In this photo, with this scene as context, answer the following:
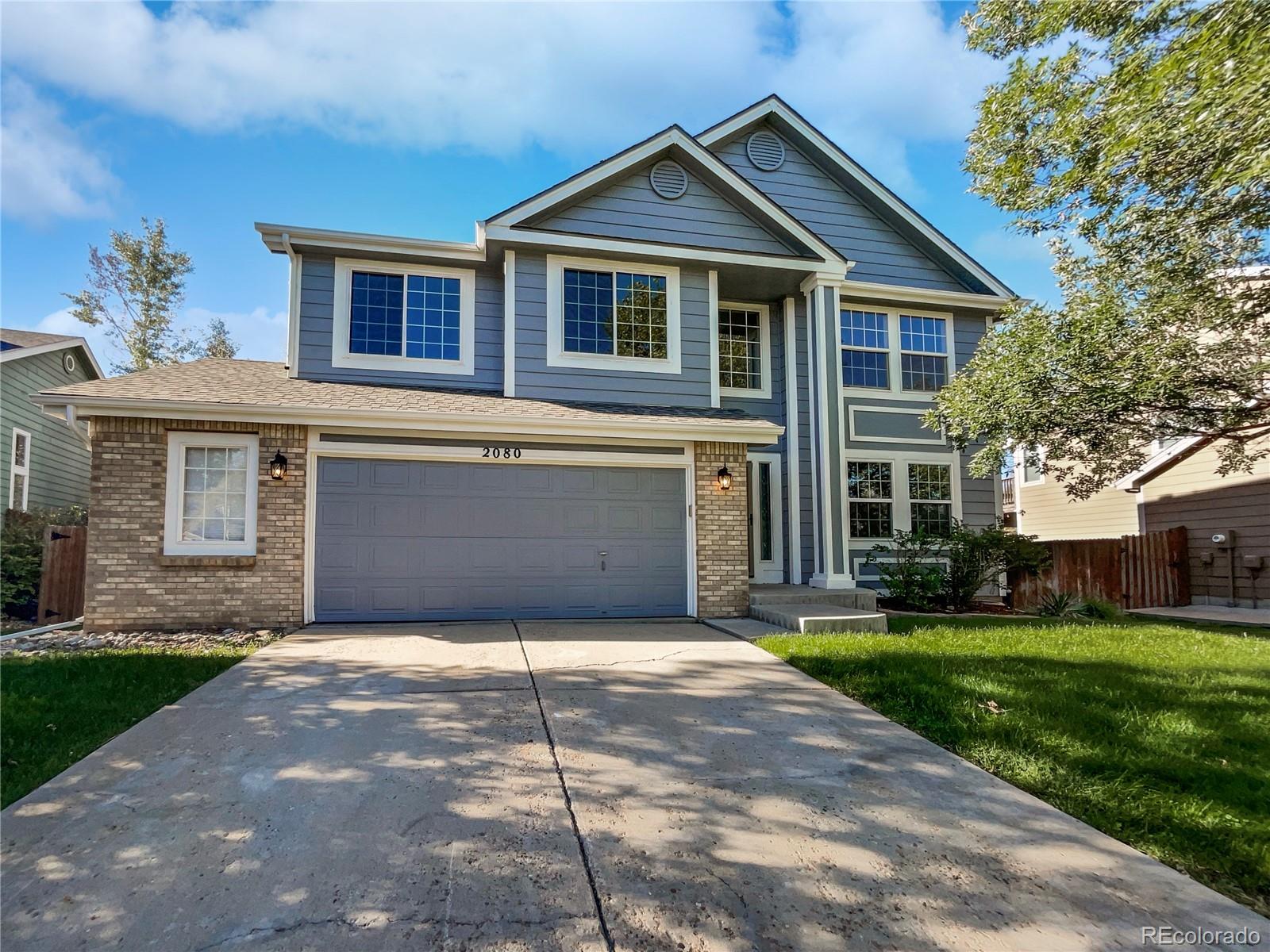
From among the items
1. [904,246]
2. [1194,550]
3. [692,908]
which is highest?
[904,246]

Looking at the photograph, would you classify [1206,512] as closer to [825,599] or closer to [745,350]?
[825,599]

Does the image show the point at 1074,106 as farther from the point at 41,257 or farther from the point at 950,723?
the point at 41,257

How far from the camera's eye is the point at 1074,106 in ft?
22.9

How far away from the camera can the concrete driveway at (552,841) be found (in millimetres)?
2428

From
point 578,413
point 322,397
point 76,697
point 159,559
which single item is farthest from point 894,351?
point 76,697

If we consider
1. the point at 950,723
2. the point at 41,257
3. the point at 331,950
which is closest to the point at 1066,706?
the point at 950,723

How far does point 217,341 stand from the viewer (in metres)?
25.4

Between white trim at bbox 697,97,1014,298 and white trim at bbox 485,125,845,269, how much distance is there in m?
1.77

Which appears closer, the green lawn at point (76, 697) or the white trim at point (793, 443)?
the green lawn at point (76, 697)

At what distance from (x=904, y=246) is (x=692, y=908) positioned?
507 inches

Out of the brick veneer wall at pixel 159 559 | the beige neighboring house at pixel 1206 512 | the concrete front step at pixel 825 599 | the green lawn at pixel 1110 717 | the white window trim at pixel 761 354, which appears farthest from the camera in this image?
the beige neighboring house at pixel 1206 512

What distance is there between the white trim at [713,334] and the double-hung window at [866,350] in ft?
9.39

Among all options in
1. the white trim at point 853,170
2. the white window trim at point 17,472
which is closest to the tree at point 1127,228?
the white trim at point 853,170

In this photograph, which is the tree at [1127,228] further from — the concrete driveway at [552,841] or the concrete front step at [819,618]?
the concrete driveway at [552,841]
